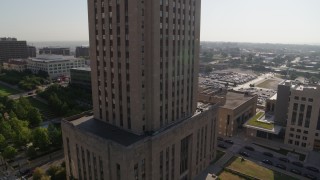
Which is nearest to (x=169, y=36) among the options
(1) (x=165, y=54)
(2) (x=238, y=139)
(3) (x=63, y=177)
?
(1) (x=165, y=54)

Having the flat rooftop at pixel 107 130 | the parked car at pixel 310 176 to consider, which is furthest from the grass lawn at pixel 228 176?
the flat rooftop at pixel 107 130

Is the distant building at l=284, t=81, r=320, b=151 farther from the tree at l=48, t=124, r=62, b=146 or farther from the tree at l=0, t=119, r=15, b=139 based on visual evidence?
the tree at l=0, t=119, r=15, b=139

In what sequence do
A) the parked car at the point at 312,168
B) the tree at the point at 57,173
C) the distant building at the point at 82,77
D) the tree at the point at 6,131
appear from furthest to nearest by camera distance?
1. the distant building at the point at 82,77
2. the tree at the point at 6,131
3. the parked car at the point at 312,168
4. the tree at the point at 57,173

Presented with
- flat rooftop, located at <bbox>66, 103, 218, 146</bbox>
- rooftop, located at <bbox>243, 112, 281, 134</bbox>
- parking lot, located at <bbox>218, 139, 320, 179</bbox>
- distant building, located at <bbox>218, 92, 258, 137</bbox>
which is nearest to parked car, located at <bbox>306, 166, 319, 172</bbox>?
parking lot, located at <bbox>218, 139, 320, 179</bbox>

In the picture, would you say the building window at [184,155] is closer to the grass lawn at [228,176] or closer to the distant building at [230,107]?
the grass lawn at [228,176]

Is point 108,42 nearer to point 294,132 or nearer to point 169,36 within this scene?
point 169,36

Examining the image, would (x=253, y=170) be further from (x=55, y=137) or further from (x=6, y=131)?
(x=6, y=131)
